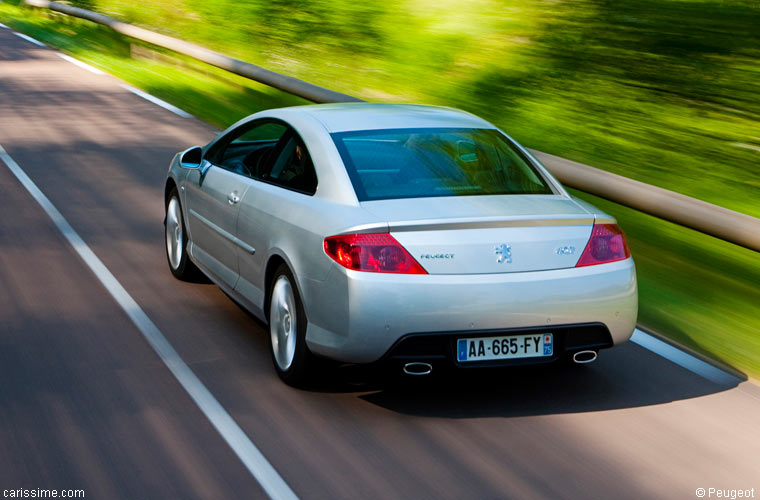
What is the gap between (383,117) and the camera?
260 inches

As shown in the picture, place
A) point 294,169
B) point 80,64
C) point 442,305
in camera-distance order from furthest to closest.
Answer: point 80,64 < point 294,169 < point 442,305

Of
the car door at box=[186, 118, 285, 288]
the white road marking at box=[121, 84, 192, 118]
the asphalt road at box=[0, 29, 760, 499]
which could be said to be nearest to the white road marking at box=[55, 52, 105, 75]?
the white road marking at box=[121, 84, 192, 118]

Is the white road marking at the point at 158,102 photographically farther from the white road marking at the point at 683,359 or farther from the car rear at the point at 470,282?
the car rear at the point at 470,282

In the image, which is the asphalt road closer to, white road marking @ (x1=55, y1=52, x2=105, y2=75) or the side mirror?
the side mirror

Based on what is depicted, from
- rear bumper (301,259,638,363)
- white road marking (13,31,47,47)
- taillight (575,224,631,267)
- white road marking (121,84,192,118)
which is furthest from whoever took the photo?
white road marking (13,31,47,47)

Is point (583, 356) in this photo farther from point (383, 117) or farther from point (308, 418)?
point (383, 117)

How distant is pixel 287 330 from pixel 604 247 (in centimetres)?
177

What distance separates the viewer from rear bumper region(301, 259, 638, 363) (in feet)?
17.4

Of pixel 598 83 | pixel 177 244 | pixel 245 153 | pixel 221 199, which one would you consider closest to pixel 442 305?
pixel 221 199

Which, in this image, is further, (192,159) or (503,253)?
(192,159)

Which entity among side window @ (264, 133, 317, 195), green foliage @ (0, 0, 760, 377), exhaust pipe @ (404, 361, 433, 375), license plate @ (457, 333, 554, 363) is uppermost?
side window @ (264, 133, 317, 195)

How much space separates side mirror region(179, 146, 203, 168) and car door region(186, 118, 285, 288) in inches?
1.9

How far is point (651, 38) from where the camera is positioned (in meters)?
18.1

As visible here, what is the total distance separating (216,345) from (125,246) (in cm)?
288
